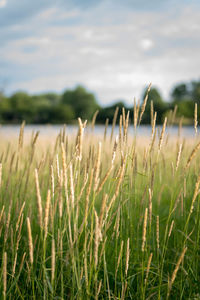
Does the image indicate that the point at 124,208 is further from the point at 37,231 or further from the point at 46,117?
the point at 46,117

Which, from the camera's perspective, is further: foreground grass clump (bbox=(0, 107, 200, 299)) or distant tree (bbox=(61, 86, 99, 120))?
distant tree (bbox=(61, 86, 99, 120))

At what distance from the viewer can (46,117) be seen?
5206 cm

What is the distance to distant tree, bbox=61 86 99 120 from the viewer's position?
6134 centimetres

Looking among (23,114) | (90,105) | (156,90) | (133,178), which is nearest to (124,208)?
(133,178)

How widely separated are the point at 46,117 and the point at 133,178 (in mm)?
51410

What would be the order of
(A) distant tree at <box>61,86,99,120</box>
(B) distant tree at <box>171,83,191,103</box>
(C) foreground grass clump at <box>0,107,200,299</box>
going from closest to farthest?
1. (C) foreground grass clump at <box>0,107,200,299</box>
2. (B) distant tree at <box>171,83,191,103</box>
3. (A) distant tree at <box>61,86,99,120</box>

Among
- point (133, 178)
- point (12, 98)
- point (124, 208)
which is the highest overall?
point (12, 98)

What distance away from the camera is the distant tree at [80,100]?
6134cm

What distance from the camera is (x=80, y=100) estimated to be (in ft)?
209

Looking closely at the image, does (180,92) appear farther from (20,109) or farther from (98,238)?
(98,238)

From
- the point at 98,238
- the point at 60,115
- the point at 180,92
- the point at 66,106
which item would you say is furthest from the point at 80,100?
the point at 98,238

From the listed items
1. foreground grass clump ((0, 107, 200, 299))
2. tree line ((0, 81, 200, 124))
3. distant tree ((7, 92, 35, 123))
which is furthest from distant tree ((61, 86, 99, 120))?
foreground grass clump ((0, 107, 200, 299))

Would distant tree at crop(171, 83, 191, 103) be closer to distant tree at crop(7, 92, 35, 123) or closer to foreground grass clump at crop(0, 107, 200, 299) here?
distant tree at crop(7, 92, 35, 123)

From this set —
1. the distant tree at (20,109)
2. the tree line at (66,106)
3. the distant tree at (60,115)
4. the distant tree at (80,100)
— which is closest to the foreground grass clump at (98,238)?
the tree line at (66,106)
